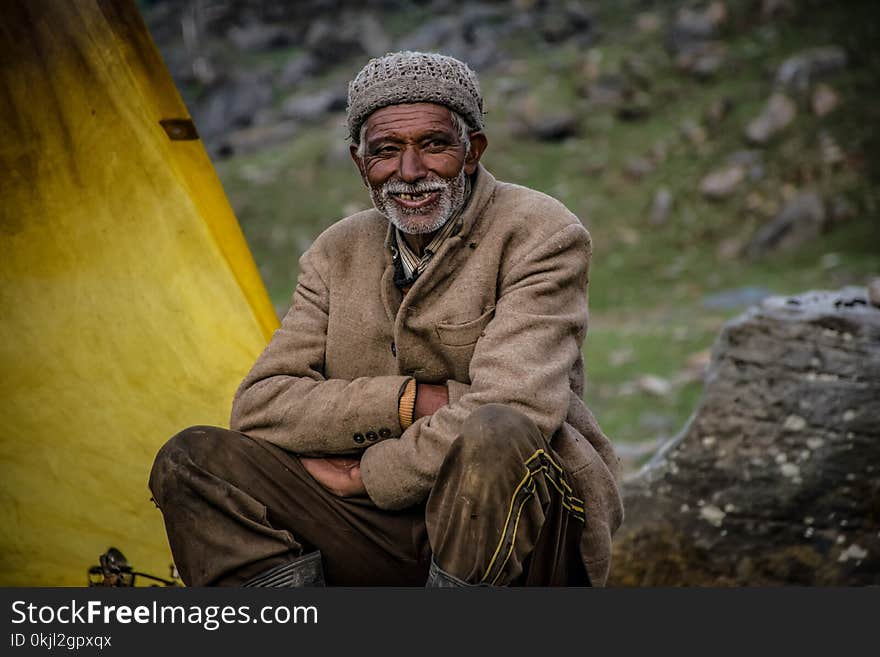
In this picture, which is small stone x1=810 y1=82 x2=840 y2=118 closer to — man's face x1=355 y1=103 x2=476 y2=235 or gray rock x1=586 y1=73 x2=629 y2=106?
gray rock x1=586 y1=73 x2=629 y2=106

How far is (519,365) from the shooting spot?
108 inches

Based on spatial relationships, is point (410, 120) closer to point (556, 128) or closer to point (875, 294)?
point (875, 294)

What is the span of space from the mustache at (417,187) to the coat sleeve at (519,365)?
30 cm

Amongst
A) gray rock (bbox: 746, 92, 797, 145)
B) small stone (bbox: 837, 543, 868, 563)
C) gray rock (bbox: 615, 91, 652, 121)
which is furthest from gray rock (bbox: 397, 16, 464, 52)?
small stone (bbox: 837, 543, 868, 563)

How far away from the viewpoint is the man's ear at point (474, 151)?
10.2 feet

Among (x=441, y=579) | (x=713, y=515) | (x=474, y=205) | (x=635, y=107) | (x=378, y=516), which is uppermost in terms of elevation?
(x=635, y=107)

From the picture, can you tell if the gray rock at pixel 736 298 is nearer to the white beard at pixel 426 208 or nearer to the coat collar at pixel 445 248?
the coat collar at pixel 445 248

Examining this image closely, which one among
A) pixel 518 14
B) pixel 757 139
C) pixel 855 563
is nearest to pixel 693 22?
pixel 757 139

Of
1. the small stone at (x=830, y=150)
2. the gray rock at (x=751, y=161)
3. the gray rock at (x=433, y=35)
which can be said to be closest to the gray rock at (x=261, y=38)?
the gray rock at (x=433, y=35)

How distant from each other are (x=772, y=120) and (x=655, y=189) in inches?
57.8

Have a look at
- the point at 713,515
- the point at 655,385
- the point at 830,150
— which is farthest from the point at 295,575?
the point at 830,150

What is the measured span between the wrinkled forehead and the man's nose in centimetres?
5

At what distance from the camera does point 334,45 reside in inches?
808

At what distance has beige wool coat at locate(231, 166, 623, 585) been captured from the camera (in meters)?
2.78
